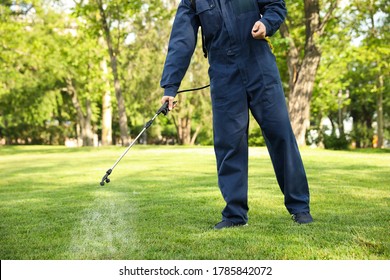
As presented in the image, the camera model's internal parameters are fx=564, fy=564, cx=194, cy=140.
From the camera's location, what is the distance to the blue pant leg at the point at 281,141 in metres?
4.62

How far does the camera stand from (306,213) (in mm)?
4730

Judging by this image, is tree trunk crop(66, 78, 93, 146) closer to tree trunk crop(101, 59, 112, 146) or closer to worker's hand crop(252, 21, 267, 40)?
tree trunk crop(101, 59, 112, 146)

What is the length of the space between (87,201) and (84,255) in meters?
3.17

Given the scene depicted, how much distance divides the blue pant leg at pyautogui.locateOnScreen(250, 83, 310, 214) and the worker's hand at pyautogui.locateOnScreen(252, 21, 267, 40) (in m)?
0.43

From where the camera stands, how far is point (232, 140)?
4.69 metres

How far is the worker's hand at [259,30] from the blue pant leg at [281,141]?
1.41 feet

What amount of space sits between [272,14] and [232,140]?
1083 mm

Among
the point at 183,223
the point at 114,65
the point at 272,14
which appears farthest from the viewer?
the point at 114,65

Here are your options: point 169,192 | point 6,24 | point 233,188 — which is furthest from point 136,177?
point 6,24

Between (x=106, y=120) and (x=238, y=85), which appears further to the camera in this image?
(x=106, y=120)

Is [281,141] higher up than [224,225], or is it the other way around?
[281,141]

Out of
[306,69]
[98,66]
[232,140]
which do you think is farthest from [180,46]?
[98,66]

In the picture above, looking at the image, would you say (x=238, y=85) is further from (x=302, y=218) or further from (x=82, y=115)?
(x=82, y=115)

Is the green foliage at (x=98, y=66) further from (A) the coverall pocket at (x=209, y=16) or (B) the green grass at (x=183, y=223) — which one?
(A) the coverall pocket at (x=209, y=16)
